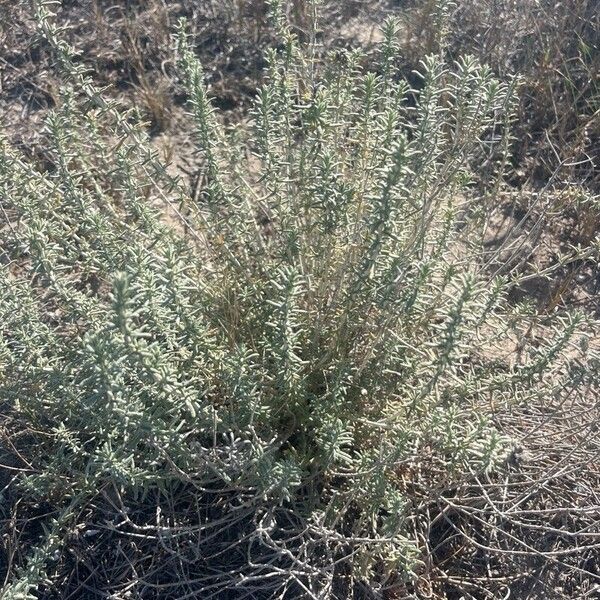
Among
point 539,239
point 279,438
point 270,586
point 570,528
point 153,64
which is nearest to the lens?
A: point 270,586

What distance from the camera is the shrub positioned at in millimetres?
2279

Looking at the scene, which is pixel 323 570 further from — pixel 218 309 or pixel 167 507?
pixel 218 309

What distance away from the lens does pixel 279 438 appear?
2.61 metres

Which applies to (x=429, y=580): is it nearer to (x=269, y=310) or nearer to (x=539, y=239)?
(x=269, y=310)

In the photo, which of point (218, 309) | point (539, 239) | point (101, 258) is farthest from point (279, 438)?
point (539, 239)

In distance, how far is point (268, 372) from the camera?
2.63 metres

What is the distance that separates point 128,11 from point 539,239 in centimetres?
253

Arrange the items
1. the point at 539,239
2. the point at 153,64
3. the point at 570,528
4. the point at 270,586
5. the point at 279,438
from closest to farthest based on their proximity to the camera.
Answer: the point at 270,586 → the point at 279,438 → the point at 570,528 → the point at 539,239 → the point at 153,64

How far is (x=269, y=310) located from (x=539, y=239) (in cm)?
150

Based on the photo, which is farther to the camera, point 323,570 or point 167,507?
point 167,507

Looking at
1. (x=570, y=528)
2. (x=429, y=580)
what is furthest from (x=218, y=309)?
(x=570, y=528)

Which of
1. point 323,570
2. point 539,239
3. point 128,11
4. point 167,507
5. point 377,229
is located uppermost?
point 377,229

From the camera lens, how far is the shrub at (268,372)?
2279 mm

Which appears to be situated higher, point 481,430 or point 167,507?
point 481,430
